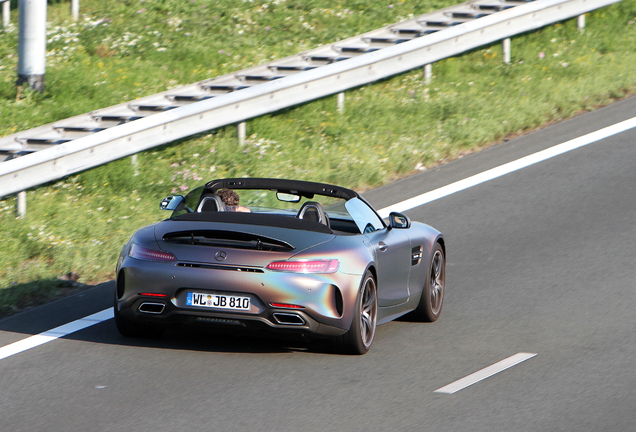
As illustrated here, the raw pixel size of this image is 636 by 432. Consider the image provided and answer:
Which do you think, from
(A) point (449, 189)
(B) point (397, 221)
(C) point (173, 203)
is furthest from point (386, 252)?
(A) point (449, 189)

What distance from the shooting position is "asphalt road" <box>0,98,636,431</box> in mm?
5957

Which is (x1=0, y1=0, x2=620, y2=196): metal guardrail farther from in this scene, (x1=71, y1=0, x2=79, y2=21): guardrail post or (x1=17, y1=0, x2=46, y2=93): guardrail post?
(x1=71, y1=0, x2=79, y2=21): guardrail post

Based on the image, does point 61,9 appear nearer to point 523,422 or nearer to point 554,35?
point 554,35

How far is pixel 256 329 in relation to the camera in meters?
6.96

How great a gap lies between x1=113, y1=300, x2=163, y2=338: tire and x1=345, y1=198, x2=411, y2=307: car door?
171 centimetres

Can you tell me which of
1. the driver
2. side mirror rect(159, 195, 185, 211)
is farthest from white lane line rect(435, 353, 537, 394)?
side mirror rect(159, 195, 185, 211)

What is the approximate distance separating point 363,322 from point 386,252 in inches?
27.4

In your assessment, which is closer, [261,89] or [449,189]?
[449,189]

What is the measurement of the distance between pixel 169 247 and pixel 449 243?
4622 mm

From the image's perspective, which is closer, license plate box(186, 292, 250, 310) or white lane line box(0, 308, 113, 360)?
license plate box(186, 292, 250, 310)

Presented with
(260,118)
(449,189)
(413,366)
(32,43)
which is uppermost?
(32,43)

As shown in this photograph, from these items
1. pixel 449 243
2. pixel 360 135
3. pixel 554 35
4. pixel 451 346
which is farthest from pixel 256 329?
pixel 554 35

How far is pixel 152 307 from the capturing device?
7082 millimetres

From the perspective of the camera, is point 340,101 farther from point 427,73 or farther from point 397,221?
point 397,221
